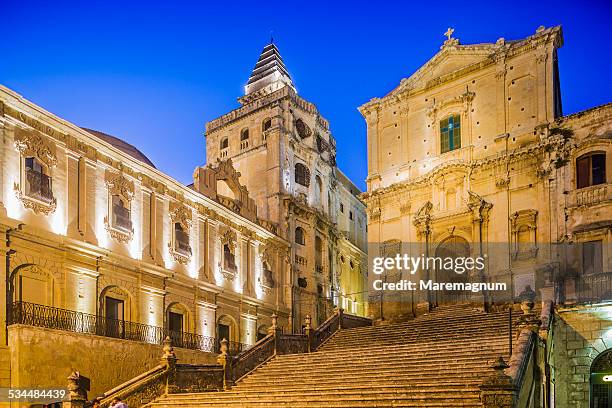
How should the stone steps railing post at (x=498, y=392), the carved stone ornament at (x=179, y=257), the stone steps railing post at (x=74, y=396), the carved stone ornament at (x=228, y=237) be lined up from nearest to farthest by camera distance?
the stone steps railing post at (x=498, y=392)
the stone steps railing post at (x=74, y=396)
the carved stone ornament at (x=179, y=257)
the carved stone ornament at (x=228, y=237)

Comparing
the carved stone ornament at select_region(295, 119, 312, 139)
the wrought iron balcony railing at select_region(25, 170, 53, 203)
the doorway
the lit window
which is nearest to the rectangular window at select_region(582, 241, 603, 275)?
the doorway

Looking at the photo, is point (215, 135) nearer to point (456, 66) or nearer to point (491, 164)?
point (456, 66)

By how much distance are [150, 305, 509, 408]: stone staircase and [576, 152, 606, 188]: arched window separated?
673cm

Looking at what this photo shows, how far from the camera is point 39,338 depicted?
20.6 meters

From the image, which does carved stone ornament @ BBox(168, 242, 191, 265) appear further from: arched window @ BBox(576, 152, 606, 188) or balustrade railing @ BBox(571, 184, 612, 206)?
arched window @ BBox(576, 152, 606, 188)

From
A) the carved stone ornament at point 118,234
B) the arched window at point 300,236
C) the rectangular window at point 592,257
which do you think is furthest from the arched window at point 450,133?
the carved stone ornament at point 118,234

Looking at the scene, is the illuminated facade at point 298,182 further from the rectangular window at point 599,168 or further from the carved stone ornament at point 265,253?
the rectangular window at point 599,168

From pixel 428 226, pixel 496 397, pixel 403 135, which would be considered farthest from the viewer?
pixel 403 135

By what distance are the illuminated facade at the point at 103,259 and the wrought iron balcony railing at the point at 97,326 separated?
0.05m

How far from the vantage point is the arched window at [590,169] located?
85.4 ft

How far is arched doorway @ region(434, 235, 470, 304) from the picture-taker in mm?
30106

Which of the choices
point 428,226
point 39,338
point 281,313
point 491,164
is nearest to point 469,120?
point 491,164

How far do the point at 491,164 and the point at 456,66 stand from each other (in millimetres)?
6204

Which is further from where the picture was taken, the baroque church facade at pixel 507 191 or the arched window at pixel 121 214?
the arched window at pixel 121 214
